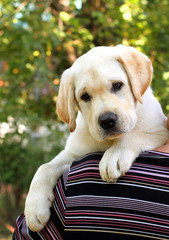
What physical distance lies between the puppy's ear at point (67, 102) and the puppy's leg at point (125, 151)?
0.39m

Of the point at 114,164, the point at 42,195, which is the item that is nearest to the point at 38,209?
the point at 42,195

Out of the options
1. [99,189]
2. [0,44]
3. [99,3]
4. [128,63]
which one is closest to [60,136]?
[0,44]

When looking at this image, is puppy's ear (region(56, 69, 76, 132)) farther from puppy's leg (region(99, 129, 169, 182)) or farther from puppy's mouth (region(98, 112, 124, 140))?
puppy's leg (region(99, 129, 169, 182))

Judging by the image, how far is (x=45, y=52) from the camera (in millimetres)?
4520

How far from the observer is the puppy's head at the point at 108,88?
1871mm

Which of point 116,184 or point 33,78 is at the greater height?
point 116,184

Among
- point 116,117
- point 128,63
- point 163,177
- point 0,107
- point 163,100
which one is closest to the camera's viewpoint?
point 163,177

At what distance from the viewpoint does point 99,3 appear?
4918 mm

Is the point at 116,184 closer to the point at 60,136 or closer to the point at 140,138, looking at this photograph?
the point at 140,138

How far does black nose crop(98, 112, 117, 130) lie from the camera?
1.84 metres

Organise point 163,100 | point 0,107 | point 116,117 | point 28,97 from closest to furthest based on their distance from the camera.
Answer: point 116,117 < point 163,100 < point 0,107 < point 28,97

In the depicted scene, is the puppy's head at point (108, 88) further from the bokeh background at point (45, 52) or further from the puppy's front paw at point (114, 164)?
the bokeh background at point (45, 52)

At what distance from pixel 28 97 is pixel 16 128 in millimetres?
621

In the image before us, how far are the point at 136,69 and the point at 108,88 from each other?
0.23 meters
